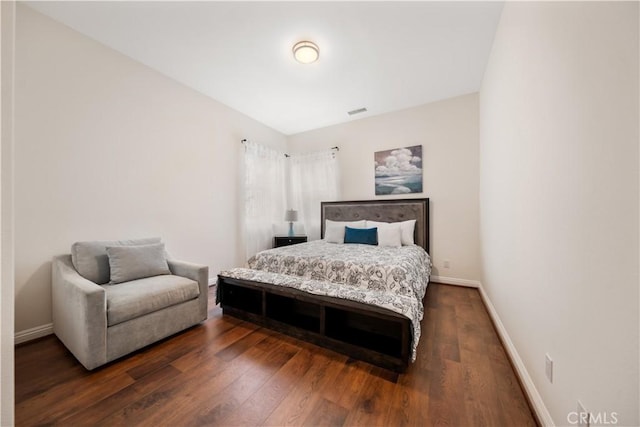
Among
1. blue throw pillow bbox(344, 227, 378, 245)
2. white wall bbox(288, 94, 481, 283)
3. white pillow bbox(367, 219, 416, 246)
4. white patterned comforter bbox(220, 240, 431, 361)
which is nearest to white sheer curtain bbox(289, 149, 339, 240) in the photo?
white wall bbox(288, 94, 481, 283)

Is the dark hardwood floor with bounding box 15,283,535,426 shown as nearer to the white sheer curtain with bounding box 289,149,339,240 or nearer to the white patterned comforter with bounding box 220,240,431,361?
the white patterned comforter with bounding box 220,240,431,361

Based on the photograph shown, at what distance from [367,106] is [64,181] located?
376 cm

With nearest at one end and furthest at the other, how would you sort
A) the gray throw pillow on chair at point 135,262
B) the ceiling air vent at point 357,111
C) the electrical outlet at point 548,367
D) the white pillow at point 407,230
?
the electrical outlet at point 548,367, the gray throw pillow on chair at point 135,262, the white pillow at point 407,230, the ceiling air vent at point 357,111

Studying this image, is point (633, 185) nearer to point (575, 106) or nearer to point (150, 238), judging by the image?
point (575, 106)

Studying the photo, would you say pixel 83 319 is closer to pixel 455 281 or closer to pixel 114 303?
pixel 114 303

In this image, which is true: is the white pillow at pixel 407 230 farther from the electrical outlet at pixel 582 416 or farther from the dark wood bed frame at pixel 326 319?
the electrical outlet at pixel 582 416

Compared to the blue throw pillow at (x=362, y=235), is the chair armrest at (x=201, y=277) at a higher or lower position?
lower

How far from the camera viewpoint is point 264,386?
1.41 metres

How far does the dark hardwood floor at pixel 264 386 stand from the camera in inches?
46.8

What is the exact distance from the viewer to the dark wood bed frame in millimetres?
1582

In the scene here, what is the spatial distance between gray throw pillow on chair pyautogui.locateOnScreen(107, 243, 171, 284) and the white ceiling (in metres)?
2.08

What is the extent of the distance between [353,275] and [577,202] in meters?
1.59

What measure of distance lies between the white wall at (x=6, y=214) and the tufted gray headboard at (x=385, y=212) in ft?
12.1

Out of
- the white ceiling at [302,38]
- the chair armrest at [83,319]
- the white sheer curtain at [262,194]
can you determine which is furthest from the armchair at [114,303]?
the white ceiling at [302,38]
